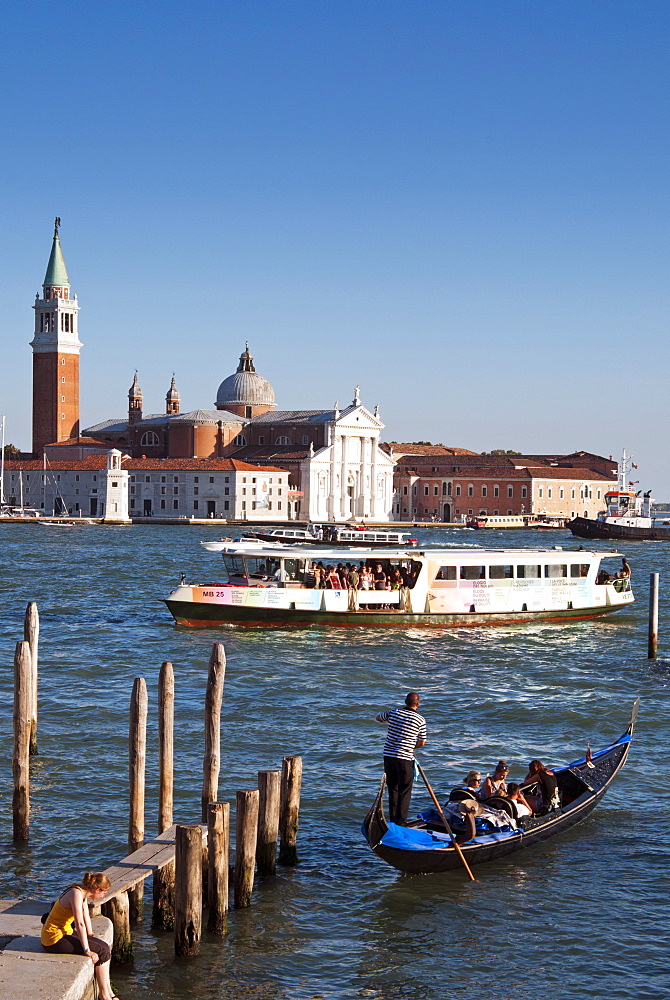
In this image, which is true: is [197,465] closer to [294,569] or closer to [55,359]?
[55,359]

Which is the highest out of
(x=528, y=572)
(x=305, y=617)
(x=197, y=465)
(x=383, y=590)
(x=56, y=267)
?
(x=56, y=267)

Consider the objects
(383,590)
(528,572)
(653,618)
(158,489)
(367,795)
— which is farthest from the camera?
(158,489)

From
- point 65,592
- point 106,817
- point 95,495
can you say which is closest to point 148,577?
point 65,592

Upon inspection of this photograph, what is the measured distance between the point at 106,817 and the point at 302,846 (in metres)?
1.85

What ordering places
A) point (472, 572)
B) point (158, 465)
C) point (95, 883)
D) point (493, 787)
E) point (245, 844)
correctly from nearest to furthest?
point (95, 883) < point (245, 844) < point (493, 787) < point (472, 572) < point (158, 465)

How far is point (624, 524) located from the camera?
7425cm

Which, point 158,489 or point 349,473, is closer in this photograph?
point 158,489

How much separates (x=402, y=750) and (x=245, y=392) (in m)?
93.2

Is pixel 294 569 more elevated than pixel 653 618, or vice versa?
pixel 294 569

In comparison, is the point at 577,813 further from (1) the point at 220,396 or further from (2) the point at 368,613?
(1) the point at 220,396

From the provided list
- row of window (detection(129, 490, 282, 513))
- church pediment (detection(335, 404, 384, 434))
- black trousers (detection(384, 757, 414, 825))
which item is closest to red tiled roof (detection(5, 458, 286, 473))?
row of window (detection(129, 490, 282, 513))

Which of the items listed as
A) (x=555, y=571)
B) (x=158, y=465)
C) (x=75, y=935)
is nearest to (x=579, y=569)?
(x=555, y=571)

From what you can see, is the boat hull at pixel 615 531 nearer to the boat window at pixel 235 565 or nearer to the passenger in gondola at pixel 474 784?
the boat window at pixel 235 565

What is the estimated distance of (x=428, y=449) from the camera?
355 ft
